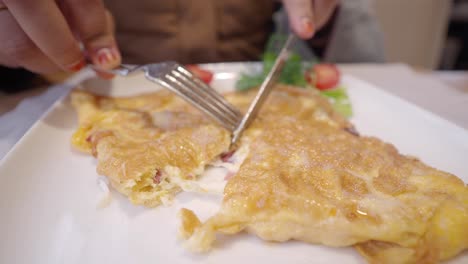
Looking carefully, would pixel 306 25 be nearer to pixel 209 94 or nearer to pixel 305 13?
pixel 305 13

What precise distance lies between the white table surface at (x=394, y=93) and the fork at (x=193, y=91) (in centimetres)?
78

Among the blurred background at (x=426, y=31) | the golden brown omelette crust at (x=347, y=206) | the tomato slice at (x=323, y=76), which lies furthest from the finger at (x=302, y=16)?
the blurred background at (x=426, y=31)

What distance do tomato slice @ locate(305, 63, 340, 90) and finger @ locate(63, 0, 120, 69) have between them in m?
1.71

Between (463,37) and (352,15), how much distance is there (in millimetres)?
4912

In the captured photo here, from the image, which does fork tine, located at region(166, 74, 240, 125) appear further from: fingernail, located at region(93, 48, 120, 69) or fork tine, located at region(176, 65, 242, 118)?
fingernail, located at region(93, 48, 120, 69)

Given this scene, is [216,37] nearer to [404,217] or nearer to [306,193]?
[306,193]

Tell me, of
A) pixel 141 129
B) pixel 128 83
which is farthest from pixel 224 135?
pixel 128 83

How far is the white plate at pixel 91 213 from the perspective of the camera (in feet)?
4.58

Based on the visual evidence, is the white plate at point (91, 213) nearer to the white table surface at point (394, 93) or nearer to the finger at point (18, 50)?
the white table surface at point (394, 93)

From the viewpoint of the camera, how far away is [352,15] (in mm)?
4020

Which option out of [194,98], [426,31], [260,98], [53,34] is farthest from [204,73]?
[426,31]

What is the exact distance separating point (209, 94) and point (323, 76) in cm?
132

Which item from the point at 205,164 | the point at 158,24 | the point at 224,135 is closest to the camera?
the point at 205,164

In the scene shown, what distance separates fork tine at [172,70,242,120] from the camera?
6.61 ft
